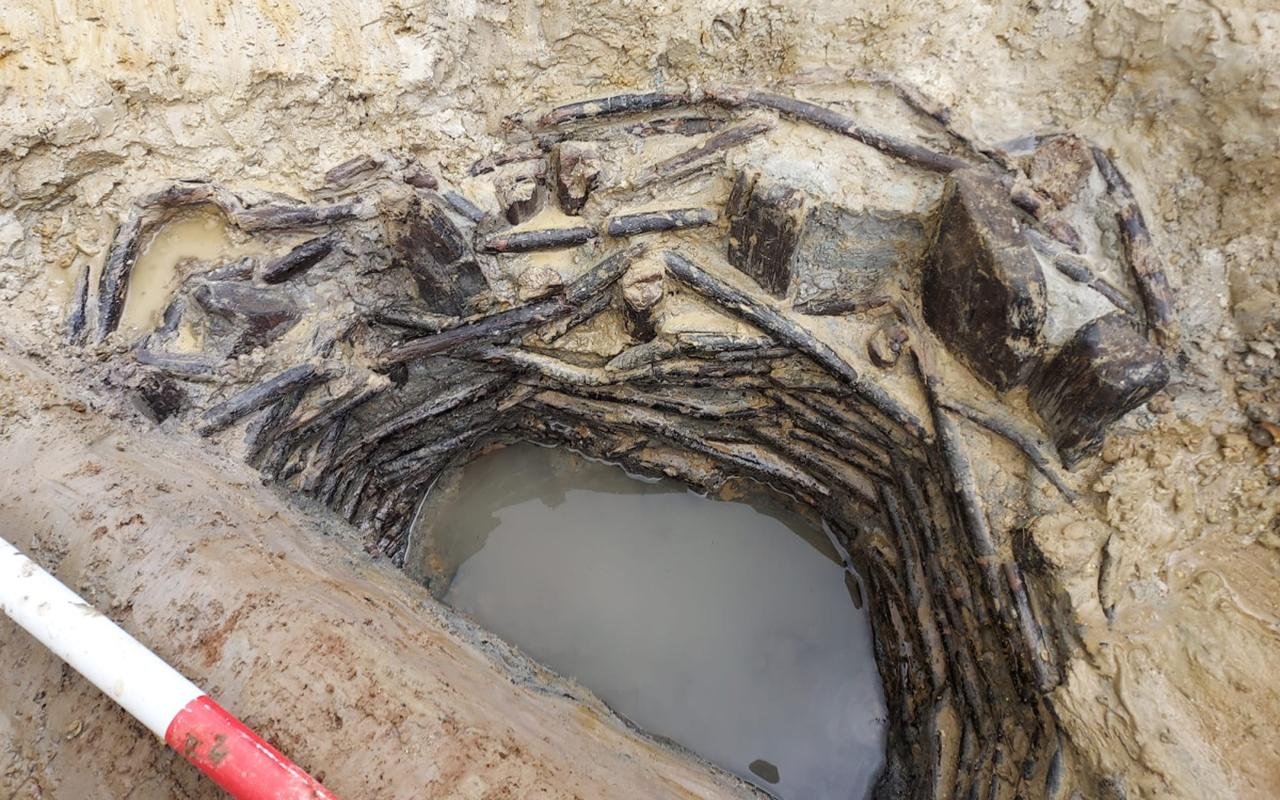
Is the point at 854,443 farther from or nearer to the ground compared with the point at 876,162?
nearer to the ground

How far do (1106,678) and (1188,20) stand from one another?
2491mm

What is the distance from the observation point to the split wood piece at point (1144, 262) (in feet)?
8.61

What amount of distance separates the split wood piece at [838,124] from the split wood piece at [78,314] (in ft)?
9.21

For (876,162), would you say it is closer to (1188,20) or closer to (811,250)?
(811,250)

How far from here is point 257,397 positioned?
2.95 meters

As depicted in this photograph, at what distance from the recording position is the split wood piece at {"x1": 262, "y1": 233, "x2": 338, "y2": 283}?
9.92ft

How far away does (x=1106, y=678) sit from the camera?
238cm

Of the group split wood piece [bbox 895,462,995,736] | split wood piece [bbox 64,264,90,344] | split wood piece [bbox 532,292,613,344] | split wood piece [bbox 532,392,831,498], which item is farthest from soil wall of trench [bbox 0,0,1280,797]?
split wood piece [bbox 532,392,831,498]

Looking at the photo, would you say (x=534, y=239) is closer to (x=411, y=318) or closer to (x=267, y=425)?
(x=411, y=318)

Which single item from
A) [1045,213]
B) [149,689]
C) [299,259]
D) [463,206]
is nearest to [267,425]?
[299,259]

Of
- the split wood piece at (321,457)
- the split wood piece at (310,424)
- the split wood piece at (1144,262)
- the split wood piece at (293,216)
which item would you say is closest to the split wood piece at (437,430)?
the split wood piece at (321,457)

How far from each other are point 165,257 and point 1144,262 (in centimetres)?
407

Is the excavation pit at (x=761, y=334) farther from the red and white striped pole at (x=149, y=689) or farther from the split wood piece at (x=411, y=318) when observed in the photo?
the red and white striped pole at (x=149, y=689)

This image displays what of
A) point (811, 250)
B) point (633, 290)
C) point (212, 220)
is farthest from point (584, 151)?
point (212, 220)
